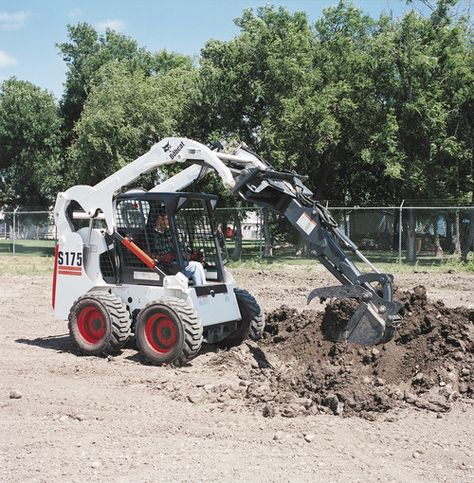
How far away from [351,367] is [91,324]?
3.60 meters

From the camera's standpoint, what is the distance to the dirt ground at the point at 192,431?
16.7 feet

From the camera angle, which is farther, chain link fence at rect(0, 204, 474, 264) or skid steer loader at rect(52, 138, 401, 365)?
chain link fence at rect(0, 204, 474, 264)

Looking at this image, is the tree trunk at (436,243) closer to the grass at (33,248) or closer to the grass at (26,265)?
the grass at (26,265)

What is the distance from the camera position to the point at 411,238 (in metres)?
25.1

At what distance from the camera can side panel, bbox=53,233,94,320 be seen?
931cm

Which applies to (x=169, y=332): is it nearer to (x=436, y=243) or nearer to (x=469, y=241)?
(x=469, y=241)

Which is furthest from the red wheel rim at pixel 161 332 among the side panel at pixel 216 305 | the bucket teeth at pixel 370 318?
the bucket teeth at pixel 370 318

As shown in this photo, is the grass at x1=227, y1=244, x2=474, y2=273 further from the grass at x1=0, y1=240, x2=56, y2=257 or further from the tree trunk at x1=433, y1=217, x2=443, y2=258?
the grass at x1=0, y1=240, x2=56, y2=257

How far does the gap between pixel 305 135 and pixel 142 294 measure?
61.1 ft

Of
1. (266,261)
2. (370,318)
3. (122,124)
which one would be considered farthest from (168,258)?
(122,124)

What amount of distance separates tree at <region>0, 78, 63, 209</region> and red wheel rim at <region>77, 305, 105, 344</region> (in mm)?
27967

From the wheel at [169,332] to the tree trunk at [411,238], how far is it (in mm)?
18285

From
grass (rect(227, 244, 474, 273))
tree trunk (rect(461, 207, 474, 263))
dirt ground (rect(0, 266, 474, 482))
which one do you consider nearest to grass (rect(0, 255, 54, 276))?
grass (rect(227, 244, 474, 273))

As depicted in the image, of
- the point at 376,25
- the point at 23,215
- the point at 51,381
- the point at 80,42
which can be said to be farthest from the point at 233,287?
the point at 80,42
